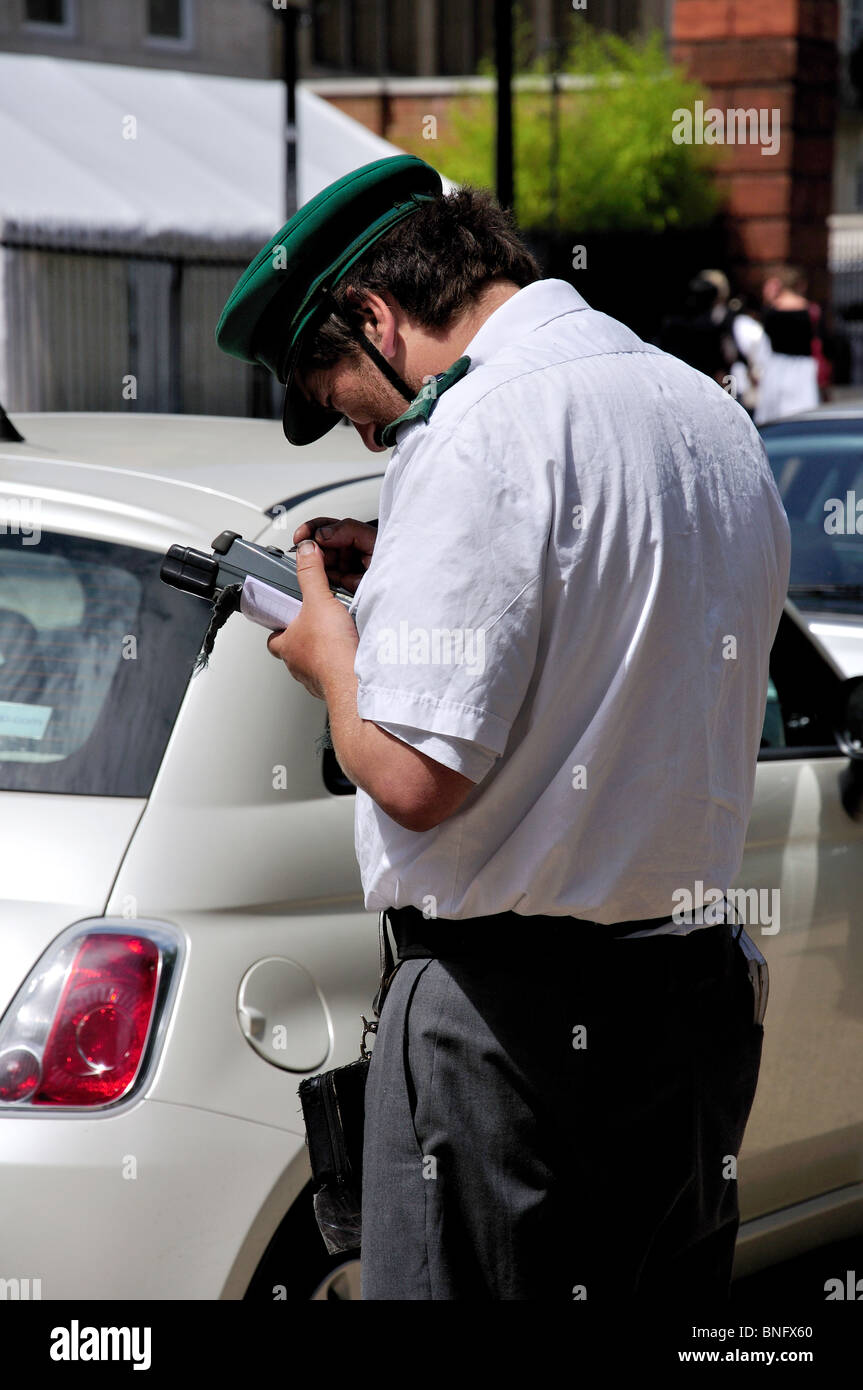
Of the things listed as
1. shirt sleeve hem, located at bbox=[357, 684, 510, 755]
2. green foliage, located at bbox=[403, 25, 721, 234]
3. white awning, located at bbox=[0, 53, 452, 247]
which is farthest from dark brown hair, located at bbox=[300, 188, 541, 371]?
green foliage, located at bbox=[403, 25, 721, 234]

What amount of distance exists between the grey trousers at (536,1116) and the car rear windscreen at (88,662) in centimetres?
64

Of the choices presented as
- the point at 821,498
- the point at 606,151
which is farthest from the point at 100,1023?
the point at 606,151

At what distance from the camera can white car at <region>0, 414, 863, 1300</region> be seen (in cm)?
216

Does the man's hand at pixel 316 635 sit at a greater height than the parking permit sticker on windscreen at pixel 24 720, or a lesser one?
greater

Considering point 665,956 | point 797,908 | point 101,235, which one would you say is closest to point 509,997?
point 665,956

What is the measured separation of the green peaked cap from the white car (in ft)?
1.69

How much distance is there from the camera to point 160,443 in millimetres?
3000

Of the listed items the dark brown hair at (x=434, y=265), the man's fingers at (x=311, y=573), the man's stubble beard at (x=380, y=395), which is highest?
the dark brown hair at (x=434, y=265)

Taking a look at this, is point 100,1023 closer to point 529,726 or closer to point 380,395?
point 529,726

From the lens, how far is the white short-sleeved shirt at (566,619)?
1688 millimetres

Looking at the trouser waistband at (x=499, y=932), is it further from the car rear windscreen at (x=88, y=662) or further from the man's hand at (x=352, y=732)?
the car rear windscreen at (x=88, y=662)

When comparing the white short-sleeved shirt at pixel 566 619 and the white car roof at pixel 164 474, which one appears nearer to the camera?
the white short-sleeved shirt at pixel 566 619

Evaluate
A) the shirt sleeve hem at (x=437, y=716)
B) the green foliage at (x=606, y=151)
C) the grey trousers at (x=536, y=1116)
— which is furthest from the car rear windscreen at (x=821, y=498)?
the green foliage at (x=606, y=151)

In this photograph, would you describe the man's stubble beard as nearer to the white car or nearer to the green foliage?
the white car
